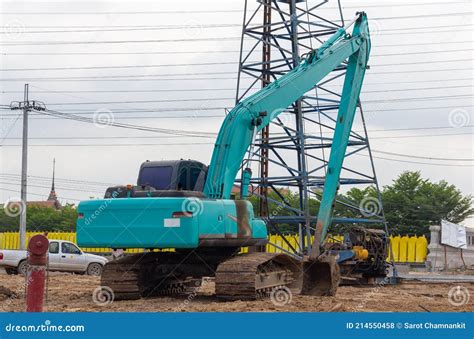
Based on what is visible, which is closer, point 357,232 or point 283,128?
point 357,232

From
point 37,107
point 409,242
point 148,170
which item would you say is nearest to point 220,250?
point 148,170

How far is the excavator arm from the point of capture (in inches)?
618

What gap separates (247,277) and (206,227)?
128 cm

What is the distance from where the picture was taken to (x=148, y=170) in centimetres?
1656

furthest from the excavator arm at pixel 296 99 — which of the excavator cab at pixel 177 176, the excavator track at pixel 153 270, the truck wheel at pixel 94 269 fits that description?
the truck wheel at pixel 94 269

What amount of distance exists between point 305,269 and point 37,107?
32.7m

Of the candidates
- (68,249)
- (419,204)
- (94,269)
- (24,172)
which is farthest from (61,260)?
(419,204)

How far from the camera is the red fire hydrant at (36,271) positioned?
30.0 ft

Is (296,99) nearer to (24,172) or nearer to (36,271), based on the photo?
(36,271)

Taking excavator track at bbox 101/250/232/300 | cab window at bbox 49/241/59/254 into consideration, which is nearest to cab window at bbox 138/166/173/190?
excavator track at bbox 101/250/232/300

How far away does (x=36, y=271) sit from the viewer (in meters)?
9.09

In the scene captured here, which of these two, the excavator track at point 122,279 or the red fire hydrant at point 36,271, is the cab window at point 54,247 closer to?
the excavator track at point 122,279

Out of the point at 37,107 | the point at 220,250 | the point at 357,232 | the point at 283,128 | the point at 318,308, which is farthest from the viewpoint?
the point at 37,107

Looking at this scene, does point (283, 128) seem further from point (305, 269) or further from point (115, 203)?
point (115, 203)
